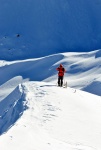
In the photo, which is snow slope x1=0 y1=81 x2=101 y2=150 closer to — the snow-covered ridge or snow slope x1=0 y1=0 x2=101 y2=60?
the snow-covered ridge

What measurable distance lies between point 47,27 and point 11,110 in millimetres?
22928

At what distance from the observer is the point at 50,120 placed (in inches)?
563

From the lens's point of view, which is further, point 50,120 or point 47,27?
point 47,27

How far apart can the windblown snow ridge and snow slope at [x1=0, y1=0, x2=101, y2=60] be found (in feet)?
52.6

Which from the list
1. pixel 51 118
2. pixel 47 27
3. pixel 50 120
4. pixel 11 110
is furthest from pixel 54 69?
pixel 50 120

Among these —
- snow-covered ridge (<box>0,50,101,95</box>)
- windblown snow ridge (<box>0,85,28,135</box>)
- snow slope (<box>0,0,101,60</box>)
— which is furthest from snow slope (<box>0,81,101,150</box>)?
snow slope (<box>0,0,101,60</box>)

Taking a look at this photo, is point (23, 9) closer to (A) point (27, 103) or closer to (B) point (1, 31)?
(B) point (1, 31)

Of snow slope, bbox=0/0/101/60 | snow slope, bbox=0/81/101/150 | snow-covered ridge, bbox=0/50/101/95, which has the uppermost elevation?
snow slope, bbox=0/0/101/60

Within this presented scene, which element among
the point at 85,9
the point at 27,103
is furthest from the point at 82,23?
the point at 27,103

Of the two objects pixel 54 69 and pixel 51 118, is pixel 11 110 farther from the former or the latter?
pixel 54 69

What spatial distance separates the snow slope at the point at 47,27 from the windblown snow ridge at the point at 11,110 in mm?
16042

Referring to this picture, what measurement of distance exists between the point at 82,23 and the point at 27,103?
2423cm

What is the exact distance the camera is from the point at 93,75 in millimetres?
26500

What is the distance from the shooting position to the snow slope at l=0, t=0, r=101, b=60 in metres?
36.6
